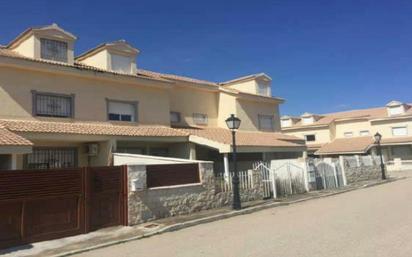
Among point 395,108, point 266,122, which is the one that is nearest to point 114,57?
point 266,122

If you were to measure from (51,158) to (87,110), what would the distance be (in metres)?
2.56

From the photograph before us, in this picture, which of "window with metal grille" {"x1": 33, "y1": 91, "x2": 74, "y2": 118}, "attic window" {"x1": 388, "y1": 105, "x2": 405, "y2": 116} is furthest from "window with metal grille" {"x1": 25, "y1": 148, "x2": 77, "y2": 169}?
"attic window" {"x1": 388, "y1": 105, "x2": 405, "y2": 116}

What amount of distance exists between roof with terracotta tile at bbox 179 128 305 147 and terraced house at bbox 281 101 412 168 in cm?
1820

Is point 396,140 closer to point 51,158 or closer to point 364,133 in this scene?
point 364,133

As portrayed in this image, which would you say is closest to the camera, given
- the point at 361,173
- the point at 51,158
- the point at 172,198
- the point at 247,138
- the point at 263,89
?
the point at 172,198

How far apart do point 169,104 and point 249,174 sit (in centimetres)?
704

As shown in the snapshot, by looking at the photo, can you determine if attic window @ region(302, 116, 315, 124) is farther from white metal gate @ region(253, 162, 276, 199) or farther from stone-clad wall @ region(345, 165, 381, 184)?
white metal gate @ region(253, 162, 276, 199)

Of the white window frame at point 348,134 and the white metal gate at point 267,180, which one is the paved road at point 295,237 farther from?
the white window frame at point 348,134

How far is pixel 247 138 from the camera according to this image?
70.8ft

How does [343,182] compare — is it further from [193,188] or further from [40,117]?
[40,117]

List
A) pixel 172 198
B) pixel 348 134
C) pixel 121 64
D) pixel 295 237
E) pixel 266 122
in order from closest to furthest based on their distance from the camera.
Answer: pixel 295 237 < pixel 172 198 < pixel 121 64 < pixel 266 122 < pixel 348 134

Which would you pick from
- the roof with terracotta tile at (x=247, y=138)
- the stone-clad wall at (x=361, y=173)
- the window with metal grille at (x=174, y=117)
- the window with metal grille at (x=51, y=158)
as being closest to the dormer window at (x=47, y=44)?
the window with metal grille at (x=51, y=158)

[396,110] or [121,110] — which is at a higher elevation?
[396,110]

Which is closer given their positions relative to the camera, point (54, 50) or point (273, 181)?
point (273, 181)
